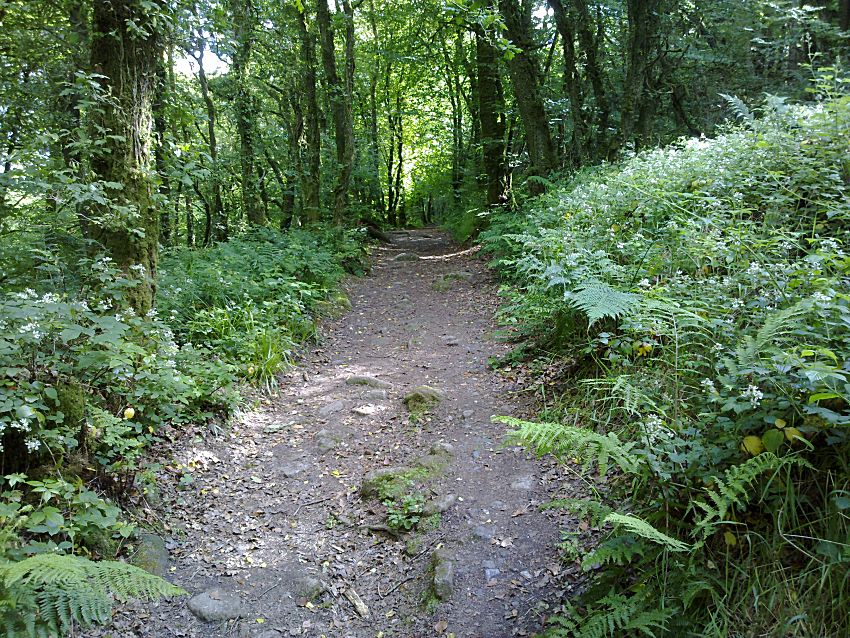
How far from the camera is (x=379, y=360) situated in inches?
307

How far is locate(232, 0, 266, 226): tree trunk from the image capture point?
12859 millimetres

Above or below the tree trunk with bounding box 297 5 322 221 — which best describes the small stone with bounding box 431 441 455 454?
below

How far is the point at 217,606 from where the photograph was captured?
3592mm

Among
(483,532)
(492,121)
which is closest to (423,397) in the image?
(483,532)

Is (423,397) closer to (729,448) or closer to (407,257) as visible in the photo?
(729,448)

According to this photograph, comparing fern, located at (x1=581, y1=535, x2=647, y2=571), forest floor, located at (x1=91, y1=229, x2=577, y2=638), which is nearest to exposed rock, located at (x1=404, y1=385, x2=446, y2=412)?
forest floor, located at (x1=91, y1=229, x2=577, y2=638)

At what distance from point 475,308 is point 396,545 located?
5990 millimetres

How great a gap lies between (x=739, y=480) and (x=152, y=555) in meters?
4.00

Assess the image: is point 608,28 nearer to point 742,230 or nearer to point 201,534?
point 742,230

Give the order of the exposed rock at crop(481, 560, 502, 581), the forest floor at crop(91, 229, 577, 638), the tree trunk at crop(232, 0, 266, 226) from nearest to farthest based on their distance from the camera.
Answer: the forest floor at crop(91, 229, 577, 638) < the exposed rock at crop(481, 560, 502, 581) < the tree trunk at crop(232, 0, 266, 226)

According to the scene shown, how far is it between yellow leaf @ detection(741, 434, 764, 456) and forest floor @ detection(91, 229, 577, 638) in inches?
56.1

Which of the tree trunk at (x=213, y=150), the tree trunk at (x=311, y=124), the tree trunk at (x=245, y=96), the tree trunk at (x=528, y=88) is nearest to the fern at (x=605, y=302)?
the tree trunk at (x=528, y=88)

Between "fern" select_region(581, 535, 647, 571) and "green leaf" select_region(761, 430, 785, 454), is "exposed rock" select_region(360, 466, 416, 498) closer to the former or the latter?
"fern" select_region(581, 535, 647, 571)

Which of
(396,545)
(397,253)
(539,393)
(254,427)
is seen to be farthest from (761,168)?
(397,253)
